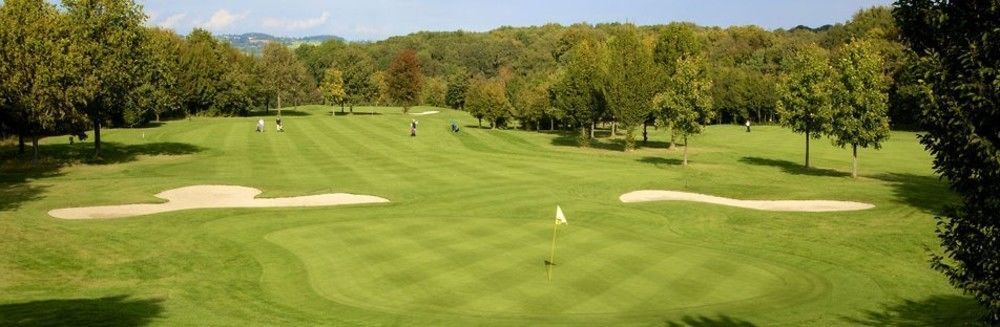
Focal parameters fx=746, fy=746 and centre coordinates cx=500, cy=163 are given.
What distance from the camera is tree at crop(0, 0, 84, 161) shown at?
156 ft

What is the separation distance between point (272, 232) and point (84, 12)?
34082mm

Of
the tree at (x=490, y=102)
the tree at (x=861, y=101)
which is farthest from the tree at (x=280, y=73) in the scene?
the tree at (x=861, y=101)

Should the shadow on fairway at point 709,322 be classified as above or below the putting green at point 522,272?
below

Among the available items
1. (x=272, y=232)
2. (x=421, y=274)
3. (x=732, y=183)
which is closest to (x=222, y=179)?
(x=272, y=232)

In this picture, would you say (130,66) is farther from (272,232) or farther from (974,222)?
(974,222)

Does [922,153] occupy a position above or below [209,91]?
below

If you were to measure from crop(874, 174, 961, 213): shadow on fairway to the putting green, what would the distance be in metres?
15.6

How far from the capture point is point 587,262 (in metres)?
24.9

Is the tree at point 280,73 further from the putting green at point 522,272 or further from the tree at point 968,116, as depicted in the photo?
the tree at point 968,116

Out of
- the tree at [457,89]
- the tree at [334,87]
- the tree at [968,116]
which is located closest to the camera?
the tree at [968,116]

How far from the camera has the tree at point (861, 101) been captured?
160ft

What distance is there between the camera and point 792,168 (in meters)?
58.9

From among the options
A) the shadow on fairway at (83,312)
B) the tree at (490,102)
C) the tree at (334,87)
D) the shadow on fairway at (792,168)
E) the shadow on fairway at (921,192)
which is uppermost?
the tree at (334,87)

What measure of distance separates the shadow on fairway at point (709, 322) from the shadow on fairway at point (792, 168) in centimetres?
3850
